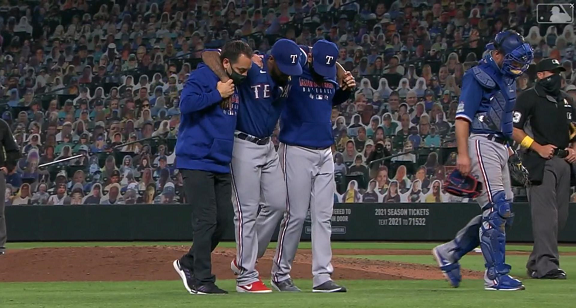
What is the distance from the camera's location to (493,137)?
8.25m

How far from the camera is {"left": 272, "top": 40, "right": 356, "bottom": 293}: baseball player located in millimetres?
8062

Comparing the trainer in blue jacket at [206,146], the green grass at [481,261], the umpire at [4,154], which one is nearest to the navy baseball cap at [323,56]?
the trainer in blue jacket at [206,146]

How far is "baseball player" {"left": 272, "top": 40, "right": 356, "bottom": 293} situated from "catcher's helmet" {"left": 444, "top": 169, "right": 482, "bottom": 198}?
981 millimetres

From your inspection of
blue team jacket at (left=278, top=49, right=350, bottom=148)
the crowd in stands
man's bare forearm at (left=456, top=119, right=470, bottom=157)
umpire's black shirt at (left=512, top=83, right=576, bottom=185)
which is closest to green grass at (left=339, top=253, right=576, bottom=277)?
umpire's black shirt at (left=512, top=83, right=576, bottom=185)

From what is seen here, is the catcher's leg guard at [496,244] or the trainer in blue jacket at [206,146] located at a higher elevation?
the trainer in blue jacket at [206,146]

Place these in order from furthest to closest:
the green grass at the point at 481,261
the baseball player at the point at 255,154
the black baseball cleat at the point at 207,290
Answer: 1. the green grass at the point at 481,261
2. the baseball player at the point at 255,154
3. the black baseball cleat at the point at 207,290

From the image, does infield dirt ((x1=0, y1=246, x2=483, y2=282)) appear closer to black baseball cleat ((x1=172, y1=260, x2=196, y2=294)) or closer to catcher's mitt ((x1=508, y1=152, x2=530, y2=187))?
catcher's mitt ((x1=508, y1=152, x2=530, y2=187))

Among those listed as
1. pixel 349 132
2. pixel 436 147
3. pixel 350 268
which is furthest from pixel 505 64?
pixel 349 132

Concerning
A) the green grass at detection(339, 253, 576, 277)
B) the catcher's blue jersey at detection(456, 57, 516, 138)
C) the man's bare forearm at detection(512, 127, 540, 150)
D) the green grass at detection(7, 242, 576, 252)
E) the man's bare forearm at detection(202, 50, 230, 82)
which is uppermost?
the man's bare forearm at detection(202, 50, 230, 82)

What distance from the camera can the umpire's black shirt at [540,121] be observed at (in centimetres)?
1033

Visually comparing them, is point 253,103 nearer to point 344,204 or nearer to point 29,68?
point 344,204

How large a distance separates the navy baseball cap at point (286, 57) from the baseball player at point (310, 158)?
253 mm

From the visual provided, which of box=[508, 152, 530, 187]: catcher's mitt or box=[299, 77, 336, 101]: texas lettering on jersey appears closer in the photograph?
box=[299, 77, 336, 101]: texas lettering on jersey

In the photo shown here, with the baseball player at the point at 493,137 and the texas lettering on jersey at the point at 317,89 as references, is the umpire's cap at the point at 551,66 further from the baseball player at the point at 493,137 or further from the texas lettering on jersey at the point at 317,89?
the texas lettering on jersey at the point at 317,89
